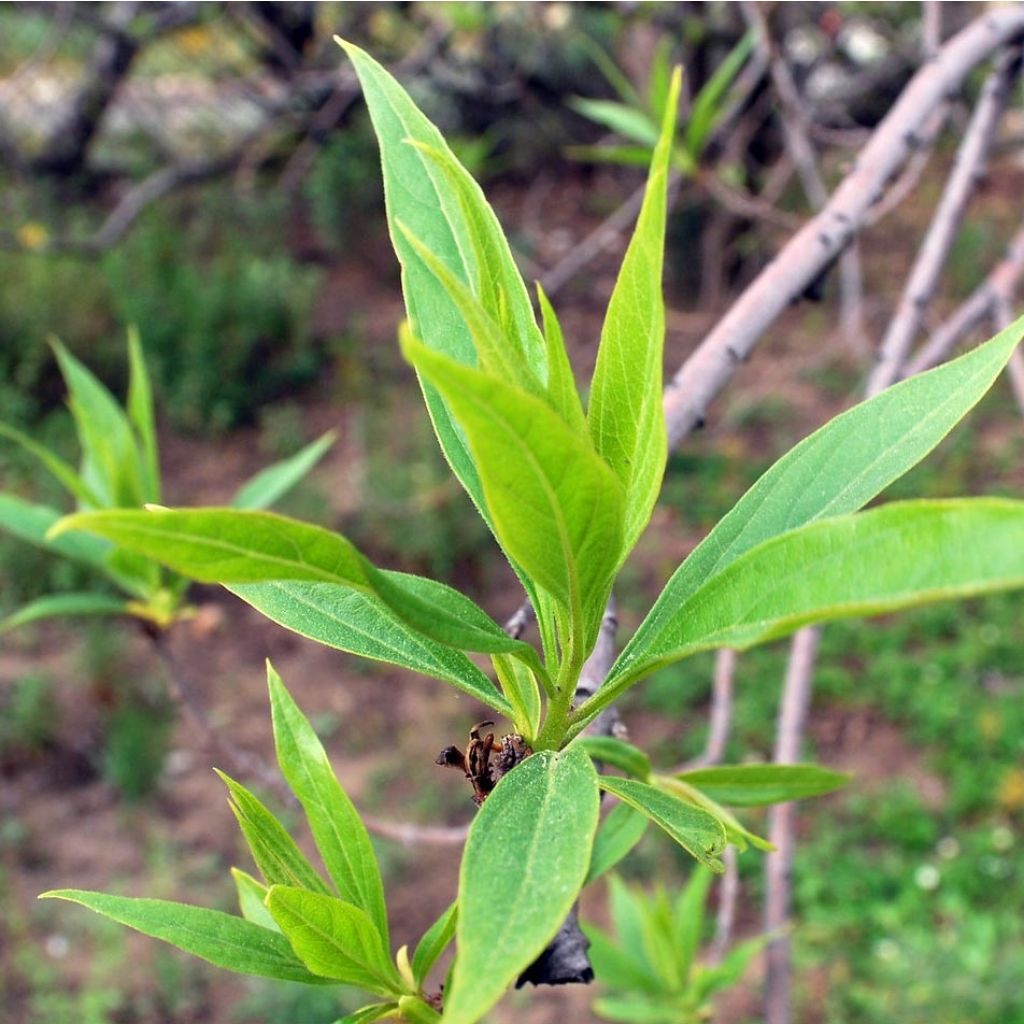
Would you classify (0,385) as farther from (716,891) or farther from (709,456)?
(716,891)

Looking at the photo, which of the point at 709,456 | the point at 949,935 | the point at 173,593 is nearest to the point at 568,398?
the point at 173,593

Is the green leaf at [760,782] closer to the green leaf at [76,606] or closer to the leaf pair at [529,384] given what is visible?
the leaf pair at [529,384]

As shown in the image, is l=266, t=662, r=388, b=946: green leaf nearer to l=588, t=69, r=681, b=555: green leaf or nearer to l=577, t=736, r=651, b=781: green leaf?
l=577, t=736, r=651, b=781: green leaf

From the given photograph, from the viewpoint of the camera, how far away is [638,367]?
541 mm

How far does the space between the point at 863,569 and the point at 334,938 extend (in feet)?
1.19

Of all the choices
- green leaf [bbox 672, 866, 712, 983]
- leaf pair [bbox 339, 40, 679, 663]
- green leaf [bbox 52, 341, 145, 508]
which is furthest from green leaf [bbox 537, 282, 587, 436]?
green leaf [bbox 672, 866, 712, 983]

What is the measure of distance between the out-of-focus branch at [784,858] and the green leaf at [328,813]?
46cm

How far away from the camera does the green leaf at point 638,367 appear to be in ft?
1.55

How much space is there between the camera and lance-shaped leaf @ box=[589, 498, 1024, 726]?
384 millimetres

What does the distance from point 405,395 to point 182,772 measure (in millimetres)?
2758

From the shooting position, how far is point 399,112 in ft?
2.08

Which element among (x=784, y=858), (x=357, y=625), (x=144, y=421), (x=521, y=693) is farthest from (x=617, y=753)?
(x=144, y=421)

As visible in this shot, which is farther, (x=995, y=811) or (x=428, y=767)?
(x=428, y=767)

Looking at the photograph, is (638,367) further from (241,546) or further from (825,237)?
(825,237)
